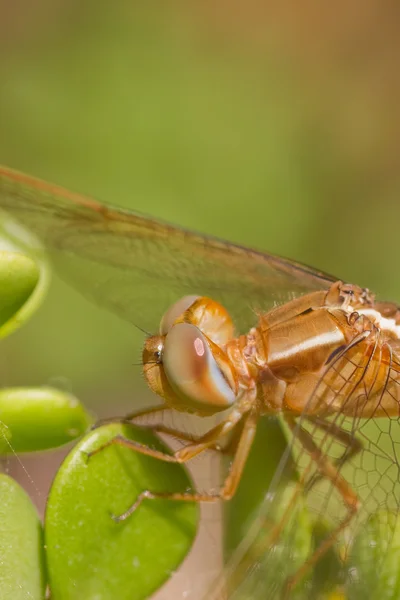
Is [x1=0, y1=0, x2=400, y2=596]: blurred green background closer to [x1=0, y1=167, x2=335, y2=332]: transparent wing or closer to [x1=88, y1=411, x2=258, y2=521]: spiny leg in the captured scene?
[x1=0, y1=167, x2=335, y2=332]: transparent wing

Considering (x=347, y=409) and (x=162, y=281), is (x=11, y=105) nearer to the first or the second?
(x=162, y=281)

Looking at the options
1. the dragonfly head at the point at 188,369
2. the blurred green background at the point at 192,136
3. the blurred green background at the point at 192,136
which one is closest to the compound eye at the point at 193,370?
the dragonfly head at the point at 188,369

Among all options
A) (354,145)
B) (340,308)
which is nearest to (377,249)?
(354,145)

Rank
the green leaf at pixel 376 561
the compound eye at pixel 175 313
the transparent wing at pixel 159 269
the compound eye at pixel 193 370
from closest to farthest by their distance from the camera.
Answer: the green leaf at pixel 376 561 < the compound eye at pixel 193 370 < the compound eye at pixel 175 313 < the transparent wing at pixel 159 269

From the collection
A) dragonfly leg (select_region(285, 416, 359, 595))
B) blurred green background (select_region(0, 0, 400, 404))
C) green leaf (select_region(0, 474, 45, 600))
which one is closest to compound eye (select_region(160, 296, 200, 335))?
dragonfly leg (select_region(285, 416, 359, 595))

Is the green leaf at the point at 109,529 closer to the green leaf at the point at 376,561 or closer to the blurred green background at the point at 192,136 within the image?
the green leaf at the point at 376,561

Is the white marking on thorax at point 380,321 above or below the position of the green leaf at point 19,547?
above

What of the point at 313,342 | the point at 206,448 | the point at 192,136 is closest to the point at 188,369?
the point at 206,448
